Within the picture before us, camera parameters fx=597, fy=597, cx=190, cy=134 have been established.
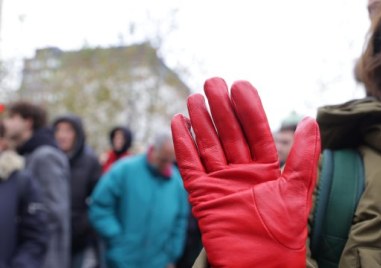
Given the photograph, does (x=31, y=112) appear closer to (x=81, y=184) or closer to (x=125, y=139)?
(x=81, y=184)

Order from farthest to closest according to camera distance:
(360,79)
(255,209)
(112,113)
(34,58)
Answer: (112,113)
(34,58)
(360,79)
(255,209)

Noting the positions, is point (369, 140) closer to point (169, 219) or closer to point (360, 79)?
point (360, 79)

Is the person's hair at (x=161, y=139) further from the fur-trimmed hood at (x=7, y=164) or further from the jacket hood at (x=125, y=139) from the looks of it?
the jacket hood at (x=125, y=139)

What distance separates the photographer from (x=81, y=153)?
5.16 m

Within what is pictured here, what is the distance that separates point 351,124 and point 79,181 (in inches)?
145

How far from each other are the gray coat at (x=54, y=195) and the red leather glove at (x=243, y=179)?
9.56ft

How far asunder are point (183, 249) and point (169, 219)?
2.28 ft

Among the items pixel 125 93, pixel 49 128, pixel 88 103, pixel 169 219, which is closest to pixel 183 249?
pixel 169 219

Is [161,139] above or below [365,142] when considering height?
below

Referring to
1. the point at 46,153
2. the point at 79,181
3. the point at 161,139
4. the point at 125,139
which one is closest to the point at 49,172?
the point at 46,153

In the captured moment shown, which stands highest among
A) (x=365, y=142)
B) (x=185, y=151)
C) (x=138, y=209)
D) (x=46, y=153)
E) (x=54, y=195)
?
(x=185, y=151)

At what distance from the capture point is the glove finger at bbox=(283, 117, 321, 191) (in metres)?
1.28

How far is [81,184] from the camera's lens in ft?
16.3

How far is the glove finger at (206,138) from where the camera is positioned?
51.9 inches
